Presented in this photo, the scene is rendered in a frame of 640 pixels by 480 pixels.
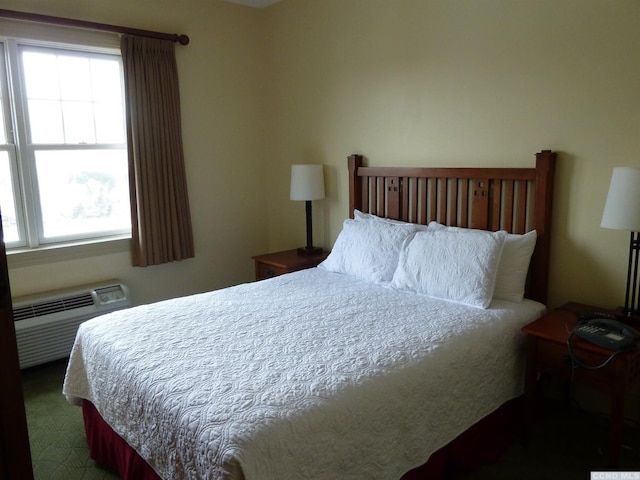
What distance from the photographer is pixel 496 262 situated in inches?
94.9

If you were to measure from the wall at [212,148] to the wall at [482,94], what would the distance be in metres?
0.40

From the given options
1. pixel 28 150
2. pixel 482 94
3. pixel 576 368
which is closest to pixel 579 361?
pixel 576 368

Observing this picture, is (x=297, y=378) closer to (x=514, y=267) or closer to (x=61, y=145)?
(x=514, y=267)

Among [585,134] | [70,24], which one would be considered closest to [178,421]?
[585,134]

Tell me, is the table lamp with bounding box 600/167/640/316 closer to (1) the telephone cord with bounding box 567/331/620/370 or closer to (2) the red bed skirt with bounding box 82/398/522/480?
(1) the telephone cord with bounding box 567/331/620/370

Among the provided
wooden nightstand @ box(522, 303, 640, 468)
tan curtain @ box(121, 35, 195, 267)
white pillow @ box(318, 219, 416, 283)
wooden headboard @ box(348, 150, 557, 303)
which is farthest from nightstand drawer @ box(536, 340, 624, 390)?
tan curtain @ box(121, 35, 195, 267)

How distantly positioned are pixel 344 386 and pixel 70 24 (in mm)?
2880

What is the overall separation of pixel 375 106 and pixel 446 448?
2.25m

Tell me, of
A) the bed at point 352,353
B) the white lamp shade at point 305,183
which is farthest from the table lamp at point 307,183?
the bed at point 352,353

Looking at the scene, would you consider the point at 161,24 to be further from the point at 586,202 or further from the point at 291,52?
the point at 586,202

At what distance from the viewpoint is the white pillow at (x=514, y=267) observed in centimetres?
245

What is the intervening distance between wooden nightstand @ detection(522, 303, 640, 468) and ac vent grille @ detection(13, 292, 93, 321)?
2764 millimetres

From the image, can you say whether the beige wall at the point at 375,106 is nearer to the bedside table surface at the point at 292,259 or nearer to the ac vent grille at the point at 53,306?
the ac vent grille at the point at 53,306

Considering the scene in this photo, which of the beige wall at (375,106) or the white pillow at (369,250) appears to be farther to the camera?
the white pillow at (369,250)
